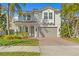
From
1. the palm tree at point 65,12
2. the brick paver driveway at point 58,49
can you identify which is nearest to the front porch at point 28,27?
the palm tree at point 65,12

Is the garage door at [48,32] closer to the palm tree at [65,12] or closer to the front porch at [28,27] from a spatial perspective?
the front porch at [28,27]

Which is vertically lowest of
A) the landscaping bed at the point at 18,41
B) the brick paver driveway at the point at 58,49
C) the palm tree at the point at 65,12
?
the landscaping bed at the point at 18,41

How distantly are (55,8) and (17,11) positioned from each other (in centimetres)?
539

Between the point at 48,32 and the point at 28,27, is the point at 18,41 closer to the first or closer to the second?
the point at 48,32

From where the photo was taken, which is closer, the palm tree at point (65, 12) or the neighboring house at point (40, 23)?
Answer: the palm tree at point (65, 12)

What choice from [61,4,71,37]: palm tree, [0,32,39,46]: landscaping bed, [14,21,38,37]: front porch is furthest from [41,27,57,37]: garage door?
[61,4,71,37]: palm tree

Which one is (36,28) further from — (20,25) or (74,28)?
(74,28)

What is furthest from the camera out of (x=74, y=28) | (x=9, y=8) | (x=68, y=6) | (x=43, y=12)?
(x=43, y=12)

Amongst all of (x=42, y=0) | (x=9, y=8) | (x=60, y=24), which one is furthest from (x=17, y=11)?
(x=42, y=0)

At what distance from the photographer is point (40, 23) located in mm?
30766

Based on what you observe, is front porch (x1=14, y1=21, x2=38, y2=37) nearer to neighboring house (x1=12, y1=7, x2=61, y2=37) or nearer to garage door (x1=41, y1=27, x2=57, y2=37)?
neighboring house (x1=12, y1=7, x2=61, y2=37)

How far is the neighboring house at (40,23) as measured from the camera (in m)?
30.8

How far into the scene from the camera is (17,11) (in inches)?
1103

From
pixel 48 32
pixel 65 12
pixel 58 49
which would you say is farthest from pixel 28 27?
pixel 58 49
